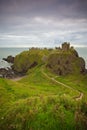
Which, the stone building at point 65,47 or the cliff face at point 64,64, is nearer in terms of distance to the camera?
the cliff face at point 64,64

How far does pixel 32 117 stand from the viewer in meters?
20.2

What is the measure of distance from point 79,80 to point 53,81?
510 inches

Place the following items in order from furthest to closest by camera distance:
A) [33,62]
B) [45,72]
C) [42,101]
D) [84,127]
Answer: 1. [33,62]
2. [45,72]
3. [42,101]
4. [84,127]

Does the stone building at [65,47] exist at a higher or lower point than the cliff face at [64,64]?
higher

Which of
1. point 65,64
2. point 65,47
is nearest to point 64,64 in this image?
point 65,64

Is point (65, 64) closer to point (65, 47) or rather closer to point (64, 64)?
point (64, 64)

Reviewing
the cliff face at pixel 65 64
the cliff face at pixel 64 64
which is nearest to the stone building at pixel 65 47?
the cliff face at pixel 64 64

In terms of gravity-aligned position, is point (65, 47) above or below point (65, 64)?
above

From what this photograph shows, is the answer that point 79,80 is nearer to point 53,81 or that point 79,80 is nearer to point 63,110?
point 53,81

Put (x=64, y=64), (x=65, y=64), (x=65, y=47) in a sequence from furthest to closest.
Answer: (x=65, y=47)
(x=65, y=64)
(x=64, y=64)

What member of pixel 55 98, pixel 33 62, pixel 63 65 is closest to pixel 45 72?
pixel 63 65

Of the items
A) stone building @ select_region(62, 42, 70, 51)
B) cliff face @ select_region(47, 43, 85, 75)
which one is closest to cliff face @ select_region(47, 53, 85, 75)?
cliff face @ select_region(47, 43, 85, 75)

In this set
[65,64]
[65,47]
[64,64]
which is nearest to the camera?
[64,64]

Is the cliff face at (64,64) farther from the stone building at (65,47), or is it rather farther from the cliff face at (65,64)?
the stone building at (65,47)
